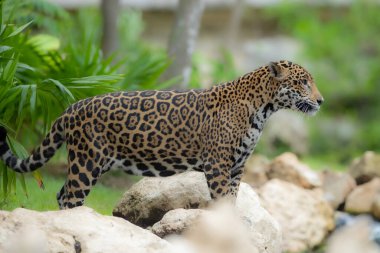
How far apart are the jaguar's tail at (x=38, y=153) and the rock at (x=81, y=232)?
2.03m

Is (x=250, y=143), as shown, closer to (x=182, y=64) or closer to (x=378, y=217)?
(x=378, y=217)

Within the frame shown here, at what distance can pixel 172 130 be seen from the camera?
346 inches

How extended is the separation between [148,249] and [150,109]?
8.73 ft

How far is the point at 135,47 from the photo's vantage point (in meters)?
22.5

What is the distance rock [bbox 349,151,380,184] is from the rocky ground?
0.06 ft

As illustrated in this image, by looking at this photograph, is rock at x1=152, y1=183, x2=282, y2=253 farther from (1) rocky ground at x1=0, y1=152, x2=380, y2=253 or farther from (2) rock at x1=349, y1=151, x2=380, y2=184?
(2) rock at x1=349, y1=151, x2=380, y2=184

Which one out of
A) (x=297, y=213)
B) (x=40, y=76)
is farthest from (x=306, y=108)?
(x=297, y=213)

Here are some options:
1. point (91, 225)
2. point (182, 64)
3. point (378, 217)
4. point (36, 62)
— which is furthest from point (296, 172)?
point (91, 225)

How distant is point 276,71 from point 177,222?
215 centimetres

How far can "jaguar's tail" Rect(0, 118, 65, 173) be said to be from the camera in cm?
862

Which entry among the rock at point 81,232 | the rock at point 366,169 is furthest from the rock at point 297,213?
the rock at point 81,232

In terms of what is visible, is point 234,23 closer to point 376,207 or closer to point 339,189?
point 339,189

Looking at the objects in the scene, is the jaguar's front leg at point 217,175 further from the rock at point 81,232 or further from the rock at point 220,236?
the rock at point 220,236

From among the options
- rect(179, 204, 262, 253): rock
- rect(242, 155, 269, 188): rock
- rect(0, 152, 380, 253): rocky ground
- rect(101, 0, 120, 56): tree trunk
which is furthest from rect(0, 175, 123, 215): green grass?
rect(179, 204, 262, 253): rock
